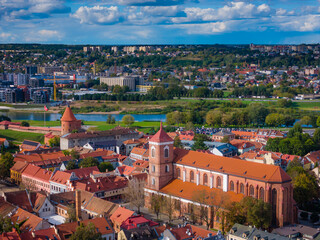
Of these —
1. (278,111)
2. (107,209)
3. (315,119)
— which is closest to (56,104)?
(278,111)

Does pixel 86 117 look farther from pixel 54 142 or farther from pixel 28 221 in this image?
pixel 28 221

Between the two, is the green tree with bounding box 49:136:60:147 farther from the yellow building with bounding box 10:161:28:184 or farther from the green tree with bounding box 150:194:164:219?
the green tree with bounding box 150:194:164:219

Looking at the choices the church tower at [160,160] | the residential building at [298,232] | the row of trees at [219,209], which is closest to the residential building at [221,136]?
the church tower at [160,160]

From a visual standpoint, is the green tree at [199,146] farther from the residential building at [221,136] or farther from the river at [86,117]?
the river at [86,117]

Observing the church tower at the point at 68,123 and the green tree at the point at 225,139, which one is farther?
the green tree at the point at 225,139

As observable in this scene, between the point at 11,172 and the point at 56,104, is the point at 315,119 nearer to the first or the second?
the point at 11,172
